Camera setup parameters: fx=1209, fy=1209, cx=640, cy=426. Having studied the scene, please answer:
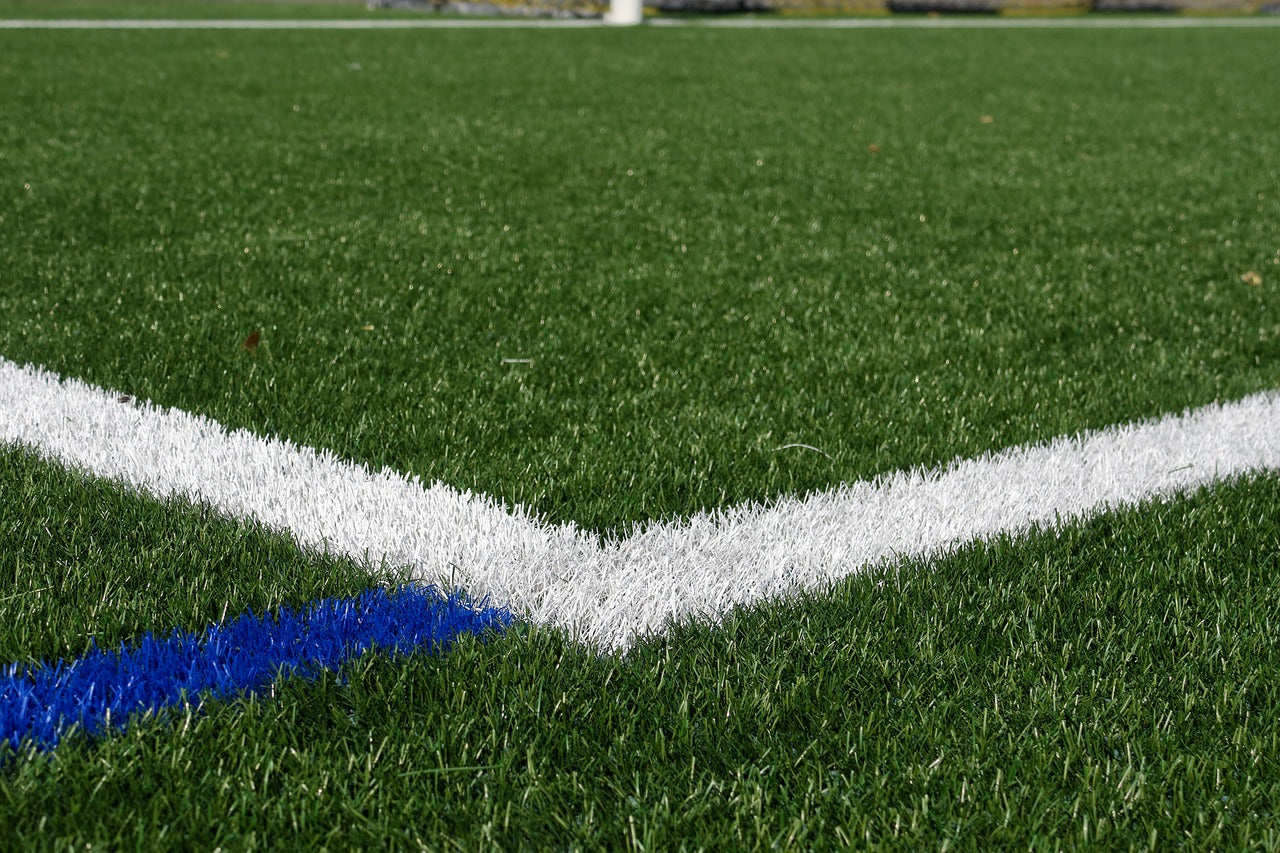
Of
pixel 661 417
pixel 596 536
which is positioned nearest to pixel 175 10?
pixel 661 417

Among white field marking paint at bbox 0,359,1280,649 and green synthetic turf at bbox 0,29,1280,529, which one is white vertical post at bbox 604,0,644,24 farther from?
white field marking paint at bbox 0,359,1280,649

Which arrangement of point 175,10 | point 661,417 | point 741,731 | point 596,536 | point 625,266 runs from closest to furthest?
point 741,731 → point 596,536 → point 661,417 → point 625,266 → point 175,10

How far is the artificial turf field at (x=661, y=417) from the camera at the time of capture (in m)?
1.38

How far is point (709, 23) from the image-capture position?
1291 cm

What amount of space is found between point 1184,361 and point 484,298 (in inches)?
74.1

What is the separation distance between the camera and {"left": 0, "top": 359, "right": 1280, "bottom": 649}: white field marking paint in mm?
1864

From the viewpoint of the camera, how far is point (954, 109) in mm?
7371

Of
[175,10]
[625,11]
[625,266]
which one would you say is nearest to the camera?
[625,266]

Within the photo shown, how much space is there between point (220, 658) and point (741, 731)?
0.68 metres

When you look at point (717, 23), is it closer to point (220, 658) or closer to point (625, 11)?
point (625, 11)

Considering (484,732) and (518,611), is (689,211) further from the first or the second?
(484,732)

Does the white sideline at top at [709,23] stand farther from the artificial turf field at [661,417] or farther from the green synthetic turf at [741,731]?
the green synthetic turf at [741,731]

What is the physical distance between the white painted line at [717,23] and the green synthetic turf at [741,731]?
9.71 meters

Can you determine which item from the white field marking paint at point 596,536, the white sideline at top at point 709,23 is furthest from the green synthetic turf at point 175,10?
the white field marking paint at point 596,536
